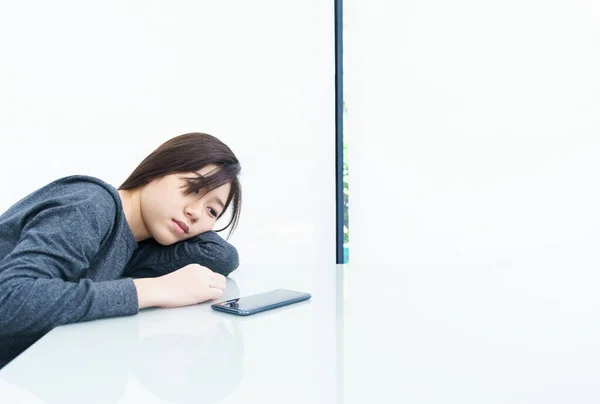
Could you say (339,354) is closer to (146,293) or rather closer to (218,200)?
(146,293)

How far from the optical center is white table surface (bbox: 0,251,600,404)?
0.50 m

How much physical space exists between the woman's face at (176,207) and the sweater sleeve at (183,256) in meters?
0.06

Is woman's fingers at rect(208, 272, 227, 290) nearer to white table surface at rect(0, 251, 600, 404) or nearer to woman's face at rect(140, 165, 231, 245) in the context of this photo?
white table surface at rect(0, 251, 600, 404)

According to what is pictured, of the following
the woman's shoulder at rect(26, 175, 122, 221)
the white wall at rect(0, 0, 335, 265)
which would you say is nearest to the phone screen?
the woman's shoulder at rect(26, 175, 122, 221)

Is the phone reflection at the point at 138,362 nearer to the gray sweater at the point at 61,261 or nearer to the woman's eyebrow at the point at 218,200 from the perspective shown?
the gray sweater at the point at 61,261

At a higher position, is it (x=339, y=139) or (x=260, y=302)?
(x=339, y=139)

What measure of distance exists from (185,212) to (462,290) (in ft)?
1.94

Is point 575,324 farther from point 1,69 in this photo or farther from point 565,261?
point 1,69

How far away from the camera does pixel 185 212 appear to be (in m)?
1.13

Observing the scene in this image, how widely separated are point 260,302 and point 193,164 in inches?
15.6

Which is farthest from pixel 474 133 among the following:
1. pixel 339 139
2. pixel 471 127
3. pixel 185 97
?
pixel 185 97

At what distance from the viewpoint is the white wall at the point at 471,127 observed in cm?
208

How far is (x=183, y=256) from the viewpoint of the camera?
123cm

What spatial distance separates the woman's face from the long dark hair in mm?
13
